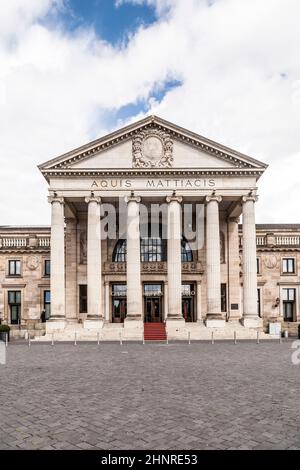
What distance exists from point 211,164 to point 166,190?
525 centimetres

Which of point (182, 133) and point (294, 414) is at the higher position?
point (182, 133)

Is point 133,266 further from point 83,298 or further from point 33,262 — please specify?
point 33,262

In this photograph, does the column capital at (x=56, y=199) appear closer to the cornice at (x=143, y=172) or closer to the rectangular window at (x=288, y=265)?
the cornice at (x=143, y=172)

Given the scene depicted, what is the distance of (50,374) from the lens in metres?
20.0

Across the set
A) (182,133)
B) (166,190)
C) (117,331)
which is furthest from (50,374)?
(182,133)

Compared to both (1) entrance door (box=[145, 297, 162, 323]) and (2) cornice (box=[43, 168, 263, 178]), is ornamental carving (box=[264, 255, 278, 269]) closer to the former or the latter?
(1) entrance door (box=[145, 297, 162, 323])

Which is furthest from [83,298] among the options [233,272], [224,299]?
[233,272]

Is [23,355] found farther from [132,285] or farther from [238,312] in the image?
[238,312]

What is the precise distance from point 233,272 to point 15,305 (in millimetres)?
26649

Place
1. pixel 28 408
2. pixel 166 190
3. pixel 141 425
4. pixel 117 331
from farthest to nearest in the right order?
pixel 166 190 < pixel 117 331 < pixel 28 408 < pixel 141 425

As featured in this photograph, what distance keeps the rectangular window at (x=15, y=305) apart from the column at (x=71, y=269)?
30.0 feet

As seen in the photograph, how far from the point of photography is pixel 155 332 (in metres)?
45.6

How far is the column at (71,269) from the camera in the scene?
53.1 meters

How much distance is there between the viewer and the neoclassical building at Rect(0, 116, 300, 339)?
153 ft
